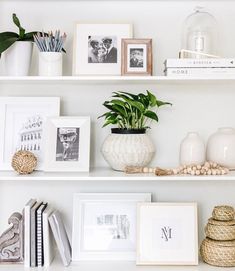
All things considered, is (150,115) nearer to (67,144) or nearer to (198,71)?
(198,71)

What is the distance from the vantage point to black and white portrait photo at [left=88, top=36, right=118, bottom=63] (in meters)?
1.75

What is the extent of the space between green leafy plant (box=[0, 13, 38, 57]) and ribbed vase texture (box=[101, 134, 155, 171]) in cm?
52

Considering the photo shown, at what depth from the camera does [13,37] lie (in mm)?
1635

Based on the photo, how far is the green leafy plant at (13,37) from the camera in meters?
1.58

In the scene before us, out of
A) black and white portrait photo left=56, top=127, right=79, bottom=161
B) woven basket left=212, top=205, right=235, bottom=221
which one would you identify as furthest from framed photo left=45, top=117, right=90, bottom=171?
woven basket left=212, top=205, right=235, bottom=221

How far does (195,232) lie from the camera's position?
1.67 meters

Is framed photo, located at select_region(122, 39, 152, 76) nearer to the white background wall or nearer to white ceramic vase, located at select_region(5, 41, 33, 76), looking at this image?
the white background wall

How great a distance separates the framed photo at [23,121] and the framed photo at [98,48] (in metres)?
0.19

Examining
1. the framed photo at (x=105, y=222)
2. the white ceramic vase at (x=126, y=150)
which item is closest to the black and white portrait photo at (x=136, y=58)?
the white ceramic vase at (x=126, y=150)

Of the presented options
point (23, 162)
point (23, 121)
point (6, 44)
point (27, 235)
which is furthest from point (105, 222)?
point (6, 44)

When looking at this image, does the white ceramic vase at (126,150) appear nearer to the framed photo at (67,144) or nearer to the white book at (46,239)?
the framed photo at (67,144)

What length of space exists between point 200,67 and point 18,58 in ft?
2.37

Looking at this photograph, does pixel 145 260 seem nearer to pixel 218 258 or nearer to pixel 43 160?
pixel 218 258

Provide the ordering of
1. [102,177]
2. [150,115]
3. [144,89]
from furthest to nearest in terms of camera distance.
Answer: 1. [144,89]
2. [150,115]
3. [102,177]
